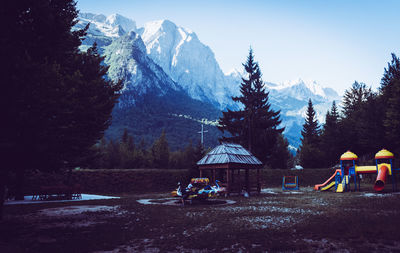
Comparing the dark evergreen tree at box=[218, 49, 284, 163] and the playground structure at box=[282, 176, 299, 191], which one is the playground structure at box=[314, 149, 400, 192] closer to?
the playground structure at box=[282, 176, 299, 191]

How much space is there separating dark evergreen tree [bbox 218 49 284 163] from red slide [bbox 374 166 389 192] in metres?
19.6

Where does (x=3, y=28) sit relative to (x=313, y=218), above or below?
above

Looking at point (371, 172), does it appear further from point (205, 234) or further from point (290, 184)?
point (205, 234)

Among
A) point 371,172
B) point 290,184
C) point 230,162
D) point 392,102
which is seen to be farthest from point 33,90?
point 392,102

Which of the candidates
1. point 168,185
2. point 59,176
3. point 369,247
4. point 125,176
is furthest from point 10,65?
point 168,185

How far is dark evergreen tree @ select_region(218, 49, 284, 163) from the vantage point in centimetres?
4238

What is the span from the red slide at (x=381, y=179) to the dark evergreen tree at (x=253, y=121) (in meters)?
19.6

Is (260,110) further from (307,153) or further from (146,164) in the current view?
(146,164)

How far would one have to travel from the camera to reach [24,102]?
877cm

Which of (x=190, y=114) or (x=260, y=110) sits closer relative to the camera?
(x=260, y=110)

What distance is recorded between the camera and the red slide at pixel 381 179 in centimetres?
2277

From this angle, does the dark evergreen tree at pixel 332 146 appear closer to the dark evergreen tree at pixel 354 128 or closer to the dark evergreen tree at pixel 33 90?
the dark evergreen tree at pixel 354 128

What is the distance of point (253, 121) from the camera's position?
141ft

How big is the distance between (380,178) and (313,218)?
16.6m
